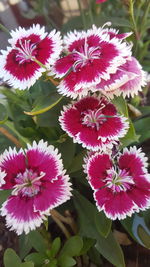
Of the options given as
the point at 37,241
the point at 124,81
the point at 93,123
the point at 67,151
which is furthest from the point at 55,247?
the point at 124,81

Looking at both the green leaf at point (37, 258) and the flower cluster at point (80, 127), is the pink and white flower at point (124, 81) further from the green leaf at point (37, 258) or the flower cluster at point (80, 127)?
the green leaf at point (37, 258)

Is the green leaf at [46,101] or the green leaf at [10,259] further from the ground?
the green leaf at [46,101]

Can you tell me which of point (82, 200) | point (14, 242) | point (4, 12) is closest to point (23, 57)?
point (82, 200)

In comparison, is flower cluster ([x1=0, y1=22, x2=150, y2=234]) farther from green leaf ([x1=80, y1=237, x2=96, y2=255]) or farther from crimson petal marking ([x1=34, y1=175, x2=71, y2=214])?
green leaf ([x1=80, y1=237, x2=96, y2=255])

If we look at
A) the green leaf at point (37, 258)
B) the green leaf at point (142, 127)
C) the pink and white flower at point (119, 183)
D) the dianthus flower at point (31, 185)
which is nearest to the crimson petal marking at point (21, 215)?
the dianthus flower at point (31, 185)

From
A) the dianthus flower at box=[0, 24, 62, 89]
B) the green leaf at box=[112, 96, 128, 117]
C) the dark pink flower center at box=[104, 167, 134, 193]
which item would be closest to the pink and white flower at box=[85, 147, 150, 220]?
the dark pink flower center at box=[104, 167, 134, 193]

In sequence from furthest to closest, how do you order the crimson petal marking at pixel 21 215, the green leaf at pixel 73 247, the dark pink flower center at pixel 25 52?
the green leaf at pixel 73 247 → the dark pink flower center at pixel 25 52 → the crimson petal marking at pixel 21 215

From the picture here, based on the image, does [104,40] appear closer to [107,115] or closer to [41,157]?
[107,115]
